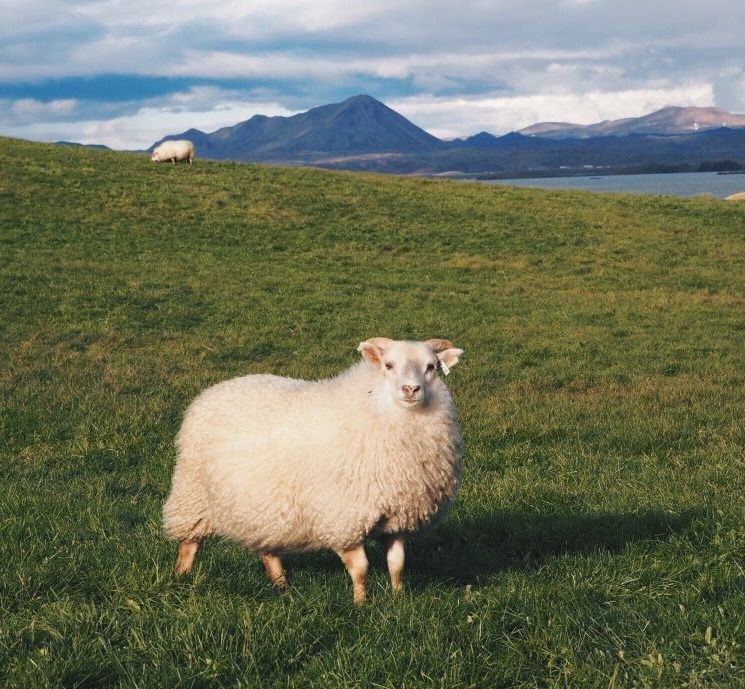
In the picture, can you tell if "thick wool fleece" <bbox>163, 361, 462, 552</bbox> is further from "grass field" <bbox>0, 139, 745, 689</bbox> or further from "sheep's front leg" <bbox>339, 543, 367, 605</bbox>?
"grass field" <bbox>0, 139, 745, 689</bbox>

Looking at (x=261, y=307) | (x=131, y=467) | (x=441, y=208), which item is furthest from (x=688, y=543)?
(x=441, y=208)

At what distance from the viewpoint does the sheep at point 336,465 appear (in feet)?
16.9

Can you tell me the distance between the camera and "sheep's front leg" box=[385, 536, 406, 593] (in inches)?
199

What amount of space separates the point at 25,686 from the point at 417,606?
81.0 inches

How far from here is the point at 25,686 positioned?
3719mm

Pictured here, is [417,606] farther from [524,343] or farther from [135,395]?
[524,343]

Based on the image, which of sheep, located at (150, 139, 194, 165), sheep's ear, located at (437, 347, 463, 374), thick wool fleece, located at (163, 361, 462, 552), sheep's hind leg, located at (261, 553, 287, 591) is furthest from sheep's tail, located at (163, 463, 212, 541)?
sheep, located at (150, 139, 194, 165)

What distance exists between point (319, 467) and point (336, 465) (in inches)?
4.5

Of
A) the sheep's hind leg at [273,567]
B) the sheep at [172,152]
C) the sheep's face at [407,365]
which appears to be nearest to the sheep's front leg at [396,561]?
the sheep's hind leg at [273,567]

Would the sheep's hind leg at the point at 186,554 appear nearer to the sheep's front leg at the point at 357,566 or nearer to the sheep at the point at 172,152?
the sheep's front leg at the point at 357,566

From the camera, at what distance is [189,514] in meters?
5.66

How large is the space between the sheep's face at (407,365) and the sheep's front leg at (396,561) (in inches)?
34.6

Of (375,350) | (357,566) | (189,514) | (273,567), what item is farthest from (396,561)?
(189,514)

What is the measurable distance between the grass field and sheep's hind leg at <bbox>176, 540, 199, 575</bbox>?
8 centimetres
